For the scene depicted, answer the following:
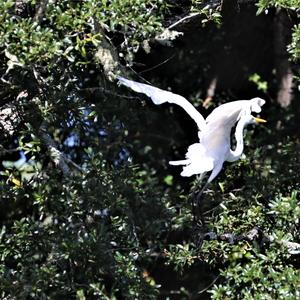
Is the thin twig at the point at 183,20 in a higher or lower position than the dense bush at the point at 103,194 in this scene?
higher

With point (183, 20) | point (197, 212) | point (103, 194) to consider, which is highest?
point (183, 20)

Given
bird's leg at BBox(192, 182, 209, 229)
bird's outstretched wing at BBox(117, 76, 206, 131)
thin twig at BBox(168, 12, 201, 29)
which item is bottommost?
bird's leg at BBox(192, 182, 209, 229)

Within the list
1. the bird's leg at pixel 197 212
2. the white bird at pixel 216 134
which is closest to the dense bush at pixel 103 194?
the bird's leg at pixel 197 212

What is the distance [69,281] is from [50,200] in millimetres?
275

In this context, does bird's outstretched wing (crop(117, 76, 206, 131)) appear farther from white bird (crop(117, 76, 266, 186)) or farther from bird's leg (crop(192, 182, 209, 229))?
bird's leg (crop(192, 182, 209, 229))

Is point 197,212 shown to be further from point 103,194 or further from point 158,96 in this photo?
point 158,96

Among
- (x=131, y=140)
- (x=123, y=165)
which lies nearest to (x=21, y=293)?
(x=123, y=165)

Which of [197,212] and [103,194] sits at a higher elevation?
[103,194]

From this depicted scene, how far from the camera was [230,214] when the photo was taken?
279 cm

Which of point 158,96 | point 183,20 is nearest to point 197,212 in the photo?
point 158,96

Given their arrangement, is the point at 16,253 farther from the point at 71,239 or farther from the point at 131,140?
the point at 131,140

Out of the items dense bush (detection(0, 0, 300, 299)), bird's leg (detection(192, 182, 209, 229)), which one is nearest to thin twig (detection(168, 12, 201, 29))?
dense bush (detection(0, 0, 300, 299))

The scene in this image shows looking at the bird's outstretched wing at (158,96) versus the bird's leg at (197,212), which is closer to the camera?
the bird's outstretched wing at (158,96)

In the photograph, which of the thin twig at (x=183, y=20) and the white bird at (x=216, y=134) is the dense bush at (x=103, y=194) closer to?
the thin twig at (x=183, y=20)
